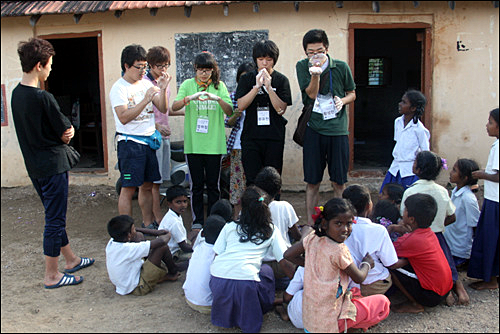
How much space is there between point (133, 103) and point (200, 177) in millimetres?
1014

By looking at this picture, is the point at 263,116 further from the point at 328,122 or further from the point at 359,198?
the point at 359,198

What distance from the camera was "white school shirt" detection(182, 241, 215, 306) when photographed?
11.2ft

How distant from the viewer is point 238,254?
326 centimetres

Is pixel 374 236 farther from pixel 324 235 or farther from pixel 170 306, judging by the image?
pixel 170 306

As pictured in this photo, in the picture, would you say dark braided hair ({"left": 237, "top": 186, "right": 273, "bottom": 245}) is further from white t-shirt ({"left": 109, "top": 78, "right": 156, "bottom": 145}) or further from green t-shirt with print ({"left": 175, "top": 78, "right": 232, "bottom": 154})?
white t-shirt ({"left": 109, "top": 78, "right": 156, "bottom": 145})

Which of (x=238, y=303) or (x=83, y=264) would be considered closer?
(x=238, y=303)

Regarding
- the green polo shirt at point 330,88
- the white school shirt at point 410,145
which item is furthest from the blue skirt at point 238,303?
the white school shirt at point 410,145

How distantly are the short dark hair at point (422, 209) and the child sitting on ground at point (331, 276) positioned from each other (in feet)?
1.97

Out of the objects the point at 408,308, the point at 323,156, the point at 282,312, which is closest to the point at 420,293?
the point at 408,308

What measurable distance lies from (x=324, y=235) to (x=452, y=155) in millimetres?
4738

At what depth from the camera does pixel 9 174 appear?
7875 millimetres

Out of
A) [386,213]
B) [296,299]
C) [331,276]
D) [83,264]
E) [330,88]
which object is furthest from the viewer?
[330,88]

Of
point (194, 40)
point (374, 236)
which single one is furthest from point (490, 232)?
point (194, 40)

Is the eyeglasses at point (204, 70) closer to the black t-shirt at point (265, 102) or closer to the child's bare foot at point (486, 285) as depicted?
the black t-shirt at point (265, 102)
